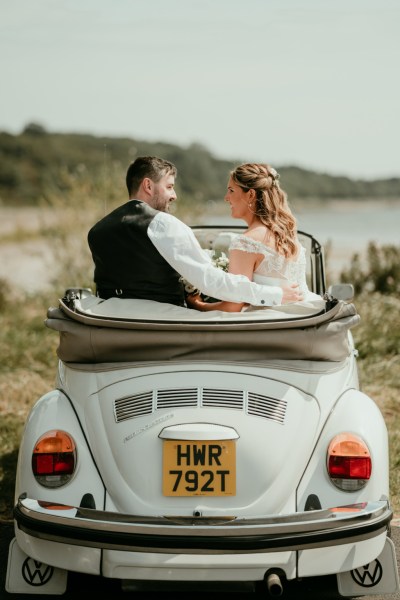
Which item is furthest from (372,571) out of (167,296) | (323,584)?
(167,296)

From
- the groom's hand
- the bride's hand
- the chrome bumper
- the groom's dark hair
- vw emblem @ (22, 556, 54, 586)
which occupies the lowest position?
vw emblem @ (22, 556, 54, 586)

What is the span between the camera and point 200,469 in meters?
3.58

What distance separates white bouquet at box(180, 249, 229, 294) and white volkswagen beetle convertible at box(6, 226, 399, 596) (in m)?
0.55

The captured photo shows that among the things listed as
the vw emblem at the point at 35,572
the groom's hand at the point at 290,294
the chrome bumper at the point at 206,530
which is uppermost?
the groom's hand at the point at 290,294

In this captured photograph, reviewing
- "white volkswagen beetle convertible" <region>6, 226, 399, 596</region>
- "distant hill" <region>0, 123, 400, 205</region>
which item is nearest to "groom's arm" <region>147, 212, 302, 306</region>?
"white volkswagen beetle convertible" <region>6, 226, 399, 596</region>

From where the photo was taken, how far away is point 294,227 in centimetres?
487

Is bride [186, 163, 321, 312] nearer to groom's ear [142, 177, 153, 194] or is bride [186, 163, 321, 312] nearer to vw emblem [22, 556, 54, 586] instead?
groom's ear [142, 177, 153, 194]

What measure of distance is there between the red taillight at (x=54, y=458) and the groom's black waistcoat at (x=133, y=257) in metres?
0.90

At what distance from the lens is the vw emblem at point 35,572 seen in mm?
3787

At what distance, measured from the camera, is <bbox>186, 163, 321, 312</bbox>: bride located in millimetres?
4656

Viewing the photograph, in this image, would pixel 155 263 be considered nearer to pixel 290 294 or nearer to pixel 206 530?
pixel 290 294

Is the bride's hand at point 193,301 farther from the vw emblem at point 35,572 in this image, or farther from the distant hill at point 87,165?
the distant hill at point 87,165

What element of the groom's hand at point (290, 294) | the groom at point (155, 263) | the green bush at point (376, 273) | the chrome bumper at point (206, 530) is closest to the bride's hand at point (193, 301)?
the groom at point (155, 263)

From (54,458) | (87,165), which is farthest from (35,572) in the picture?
(87,165)
